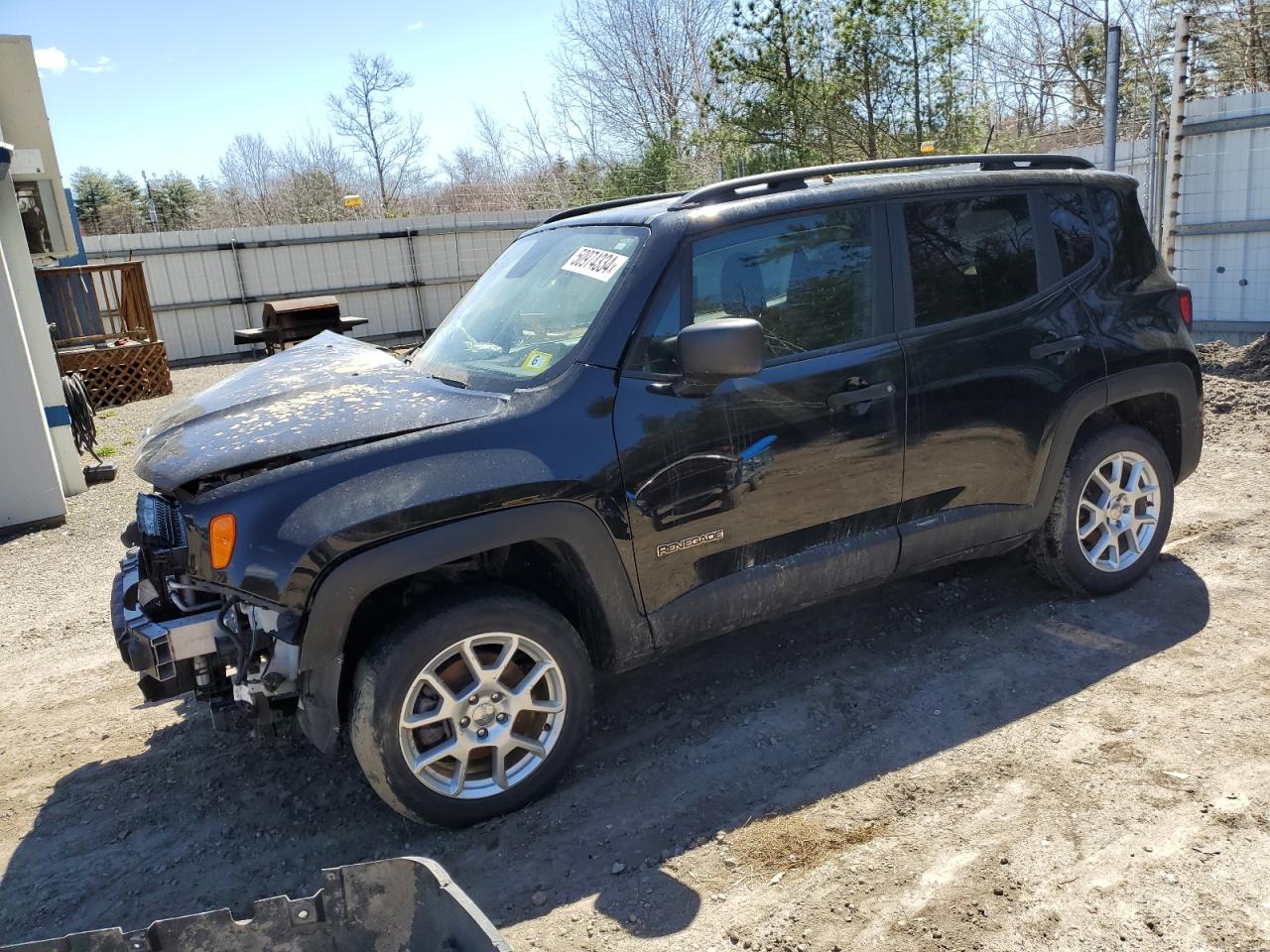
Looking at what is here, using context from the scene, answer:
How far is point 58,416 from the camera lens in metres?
8.34

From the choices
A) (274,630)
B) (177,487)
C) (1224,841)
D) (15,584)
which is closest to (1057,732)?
(1224,841)

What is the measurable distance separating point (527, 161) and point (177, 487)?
29.6m

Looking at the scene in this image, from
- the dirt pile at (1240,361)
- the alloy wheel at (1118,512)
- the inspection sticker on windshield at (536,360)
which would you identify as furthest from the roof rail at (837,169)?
the dirt pile at (1240,361)

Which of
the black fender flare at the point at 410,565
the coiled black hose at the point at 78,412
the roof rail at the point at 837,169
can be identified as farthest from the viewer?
the coiled black hose at the point at 78,412

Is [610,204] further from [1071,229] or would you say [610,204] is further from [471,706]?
[471,706]

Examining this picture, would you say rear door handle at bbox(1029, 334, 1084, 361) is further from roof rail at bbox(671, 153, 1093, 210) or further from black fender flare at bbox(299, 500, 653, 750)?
black fender flare at bbox(299, 500, 653, 750)

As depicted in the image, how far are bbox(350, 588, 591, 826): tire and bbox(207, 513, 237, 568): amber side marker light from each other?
527 millimetres

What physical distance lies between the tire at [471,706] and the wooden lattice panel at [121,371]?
13.8 metres

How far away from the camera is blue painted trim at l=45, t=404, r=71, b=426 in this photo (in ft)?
27.2

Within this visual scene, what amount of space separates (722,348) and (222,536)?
1672 mm

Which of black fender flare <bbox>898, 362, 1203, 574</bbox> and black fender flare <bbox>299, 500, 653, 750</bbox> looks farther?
black fender flare <bbox>898, 362, 1203, 574</bbox>

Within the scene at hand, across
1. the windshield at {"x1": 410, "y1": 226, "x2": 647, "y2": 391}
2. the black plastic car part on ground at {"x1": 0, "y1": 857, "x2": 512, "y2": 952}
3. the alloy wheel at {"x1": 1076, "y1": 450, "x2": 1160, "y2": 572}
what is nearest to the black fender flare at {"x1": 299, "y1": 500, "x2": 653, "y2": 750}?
the windshield at {"x1": 410, "y1": 226, "x2": 647, "y2": 391}

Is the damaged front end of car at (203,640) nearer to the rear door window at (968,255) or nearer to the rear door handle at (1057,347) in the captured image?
the rear door window at (968,255)

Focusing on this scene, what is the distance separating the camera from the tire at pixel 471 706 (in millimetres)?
3004
